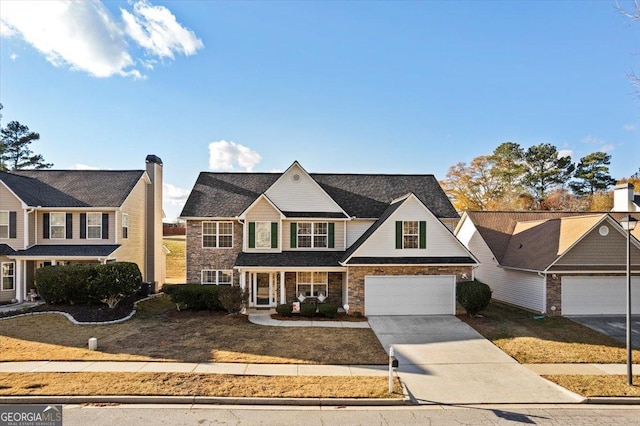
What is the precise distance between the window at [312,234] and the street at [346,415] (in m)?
12.4

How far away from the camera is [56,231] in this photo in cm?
2127

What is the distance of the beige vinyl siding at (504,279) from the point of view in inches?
744

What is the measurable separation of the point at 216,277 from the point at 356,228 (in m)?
8.55

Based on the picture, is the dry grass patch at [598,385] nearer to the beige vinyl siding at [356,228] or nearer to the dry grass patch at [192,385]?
the dry grass patch at [192,385]

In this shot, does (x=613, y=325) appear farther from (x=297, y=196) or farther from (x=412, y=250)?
(x=297, y=196)

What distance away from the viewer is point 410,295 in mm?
18094

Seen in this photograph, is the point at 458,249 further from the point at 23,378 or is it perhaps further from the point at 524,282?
the point at 23,378

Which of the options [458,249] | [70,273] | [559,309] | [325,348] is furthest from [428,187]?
[70,273]

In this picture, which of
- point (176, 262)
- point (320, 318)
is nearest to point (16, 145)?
point (176, 262)

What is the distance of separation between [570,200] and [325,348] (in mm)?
47375

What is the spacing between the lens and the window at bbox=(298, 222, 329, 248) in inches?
810

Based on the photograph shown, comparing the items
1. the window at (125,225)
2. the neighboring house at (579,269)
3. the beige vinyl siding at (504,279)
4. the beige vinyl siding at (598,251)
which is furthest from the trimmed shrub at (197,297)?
the beige vinyl siding at (598,251)

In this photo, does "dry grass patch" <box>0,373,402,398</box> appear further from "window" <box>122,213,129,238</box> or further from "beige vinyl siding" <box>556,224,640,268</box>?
"beige vinyl siding" <box>556,224,640,268</box>

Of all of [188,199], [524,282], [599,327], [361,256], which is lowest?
[599,327]
